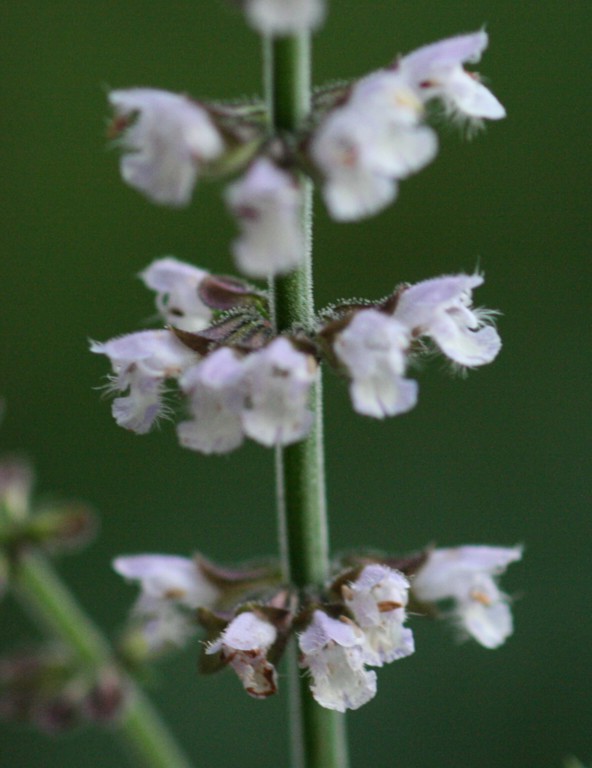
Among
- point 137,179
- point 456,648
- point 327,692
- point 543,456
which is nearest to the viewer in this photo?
point 137,179

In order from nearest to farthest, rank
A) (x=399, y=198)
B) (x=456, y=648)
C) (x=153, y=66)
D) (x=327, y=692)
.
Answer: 1. (x=327, y=692)
2. (x=456, y=648)
3. (x=399, y=198)
4. (x=153, y=66)

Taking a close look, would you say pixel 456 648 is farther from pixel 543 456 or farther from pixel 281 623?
pixel 281 623

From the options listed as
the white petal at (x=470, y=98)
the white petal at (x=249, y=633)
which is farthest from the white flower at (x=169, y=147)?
the white petal at (x=249, y=633)

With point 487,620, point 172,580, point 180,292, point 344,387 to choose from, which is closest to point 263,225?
point 180,292

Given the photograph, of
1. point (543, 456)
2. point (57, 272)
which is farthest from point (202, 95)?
point (543, 456)

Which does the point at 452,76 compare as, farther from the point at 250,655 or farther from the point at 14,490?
the point at 14,490
